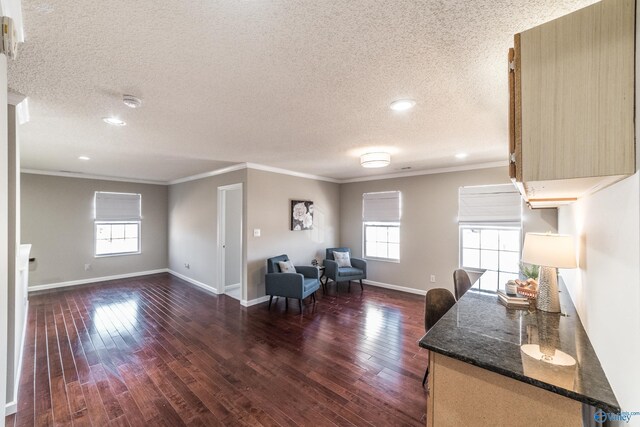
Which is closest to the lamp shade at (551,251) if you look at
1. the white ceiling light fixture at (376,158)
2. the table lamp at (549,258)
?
the table lamp at (549,258)

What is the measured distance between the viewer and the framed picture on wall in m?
5.36

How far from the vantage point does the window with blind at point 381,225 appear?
5578 mm

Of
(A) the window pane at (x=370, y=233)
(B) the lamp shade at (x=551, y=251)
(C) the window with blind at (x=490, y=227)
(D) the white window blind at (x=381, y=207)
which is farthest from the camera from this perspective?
(A) the window pane at (x=370, y=233)

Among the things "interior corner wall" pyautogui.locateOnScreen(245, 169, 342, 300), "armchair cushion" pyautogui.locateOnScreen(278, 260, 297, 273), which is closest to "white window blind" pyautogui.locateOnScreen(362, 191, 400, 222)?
"interior corner wall" pyautogui.locateOnScreen(245, 169, 342, 300)

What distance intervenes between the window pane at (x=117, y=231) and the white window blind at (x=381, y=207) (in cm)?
577

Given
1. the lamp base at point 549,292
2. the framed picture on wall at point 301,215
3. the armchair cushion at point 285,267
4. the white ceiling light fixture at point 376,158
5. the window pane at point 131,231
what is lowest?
the armchair cushion at point 285,267

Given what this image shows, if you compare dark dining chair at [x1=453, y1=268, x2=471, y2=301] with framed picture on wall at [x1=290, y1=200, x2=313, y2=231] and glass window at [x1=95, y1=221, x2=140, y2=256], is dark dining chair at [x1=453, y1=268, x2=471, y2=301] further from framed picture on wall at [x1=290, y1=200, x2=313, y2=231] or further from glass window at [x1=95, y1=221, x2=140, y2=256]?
glass window at [x1=95, y1=221, x2=140, y2=256]

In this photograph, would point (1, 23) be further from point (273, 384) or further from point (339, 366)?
point (339, 366)

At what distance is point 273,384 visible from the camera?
244 cm

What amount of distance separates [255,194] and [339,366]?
3.04 meters

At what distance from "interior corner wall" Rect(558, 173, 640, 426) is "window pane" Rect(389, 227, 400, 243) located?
395cm

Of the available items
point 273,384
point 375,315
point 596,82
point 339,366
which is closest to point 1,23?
point 596,82

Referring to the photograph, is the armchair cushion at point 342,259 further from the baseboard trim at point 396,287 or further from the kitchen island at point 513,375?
the kitchen island at point 513,375

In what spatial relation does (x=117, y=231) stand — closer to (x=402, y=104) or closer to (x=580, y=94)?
(x=402, y=104)
